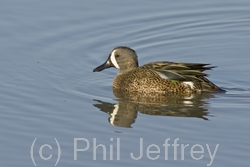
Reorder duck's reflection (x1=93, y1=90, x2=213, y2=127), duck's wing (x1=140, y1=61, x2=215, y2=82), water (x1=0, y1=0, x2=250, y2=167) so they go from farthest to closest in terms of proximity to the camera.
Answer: duck's wing (x1=140, y1=61, x2=215, y2=82) < duck's reflection (x1=93, y1=90, x2=213, y2=127) < water (x1=0, y1=0, x2=250, y2=167)

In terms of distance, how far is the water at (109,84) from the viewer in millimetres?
9594

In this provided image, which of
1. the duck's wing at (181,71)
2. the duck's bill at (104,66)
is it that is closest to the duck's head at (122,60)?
the duck's bill at (104,66)

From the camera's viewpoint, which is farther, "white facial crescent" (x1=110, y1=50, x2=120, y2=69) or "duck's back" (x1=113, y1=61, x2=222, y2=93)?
"white facial crescent" (x1=110, y1=50, x2=120, y2=69)

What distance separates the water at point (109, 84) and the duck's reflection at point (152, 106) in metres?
0.02

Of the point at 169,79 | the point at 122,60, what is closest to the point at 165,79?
the point at 169,79

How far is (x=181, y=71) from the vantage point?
12633 mm

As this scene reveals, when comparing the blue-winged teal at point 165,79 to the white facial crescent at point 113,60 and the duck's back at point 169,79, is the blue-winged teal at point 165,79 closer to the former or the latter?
the duck's back at point 169,79

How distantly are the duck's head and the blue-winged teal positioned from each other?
0.06 feet

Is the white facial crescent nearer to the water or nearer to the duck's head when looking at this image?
the duck's head

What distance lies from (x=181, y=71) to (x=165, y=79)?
31 cm

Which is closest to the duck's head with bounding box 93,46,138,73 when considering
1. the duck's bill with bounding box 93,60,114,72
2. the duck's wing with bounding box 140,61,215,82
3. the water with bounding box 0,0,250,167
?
the duck's bill with bounding box 93,60,114,72

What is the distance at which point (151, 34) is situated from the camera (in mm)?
15242

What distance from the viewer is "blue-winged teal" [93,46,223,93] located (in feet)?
41.3

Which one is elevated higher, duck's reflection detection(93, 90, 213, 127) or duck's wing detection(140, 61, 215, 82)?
duck's wing detection(140, 61, 215, 82)
